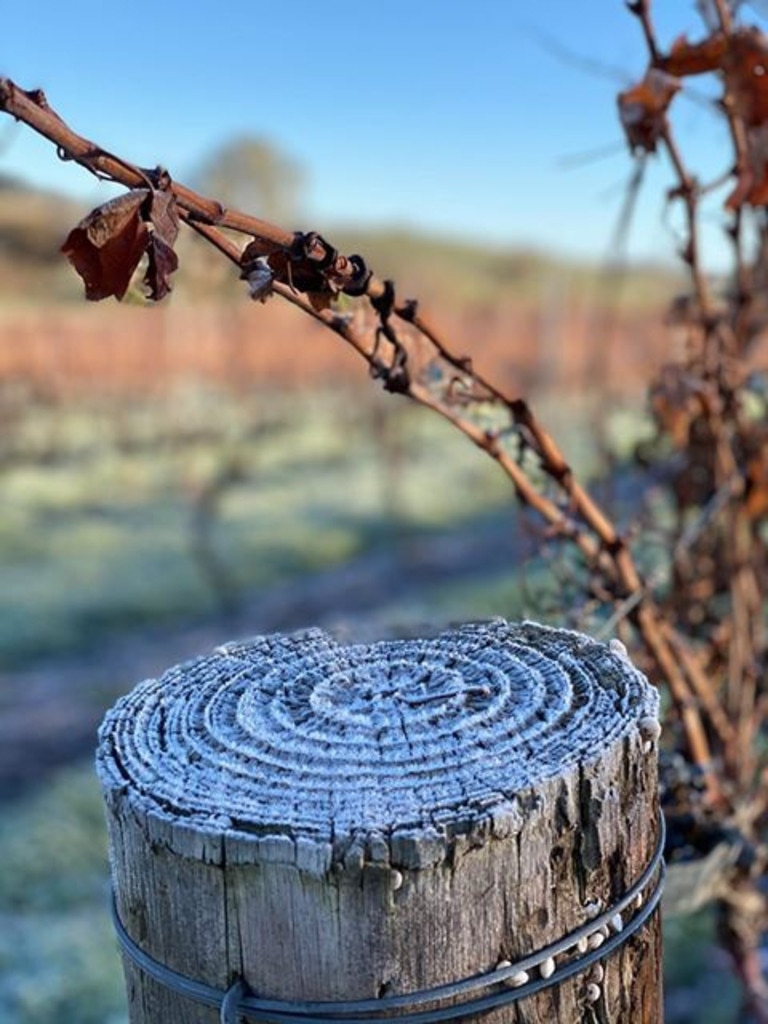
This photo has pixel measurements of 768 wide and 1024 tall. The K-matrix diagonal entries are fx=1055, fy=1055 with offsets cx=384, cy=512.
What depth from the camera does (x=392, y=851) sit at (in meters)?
0.79

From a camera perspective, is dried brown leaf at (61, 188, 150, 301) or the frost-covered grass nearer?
dried brown leaf at (61, 188, 150, 301)

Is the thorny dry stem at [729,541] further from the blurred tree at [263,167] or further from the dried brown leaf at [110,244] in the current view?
the blurred tree at [263,167]

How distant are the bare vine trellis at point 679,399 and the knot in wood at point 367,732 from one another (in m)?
0.36

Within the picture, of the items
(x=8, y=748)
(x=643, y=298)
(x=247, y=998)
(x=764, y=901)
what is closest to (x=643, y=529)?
(x=764, y=901)

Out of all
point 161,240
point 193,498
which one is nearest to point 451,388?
point 161,240

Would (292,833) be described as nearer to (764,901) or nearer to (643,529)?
(643,529)

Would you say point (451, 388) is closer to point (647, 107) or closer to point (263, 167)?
point (647, 107)

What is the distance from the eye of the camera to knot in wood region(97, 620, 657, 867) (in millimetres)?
821

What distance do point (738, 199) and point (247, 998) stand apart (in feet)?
3.89

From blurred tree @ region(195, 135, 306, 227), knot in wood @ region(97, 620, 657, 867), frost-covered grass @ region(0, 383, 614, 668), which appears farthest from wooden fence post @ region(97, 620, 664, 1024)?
blurred tree @ region(195, 135, 306, 227)

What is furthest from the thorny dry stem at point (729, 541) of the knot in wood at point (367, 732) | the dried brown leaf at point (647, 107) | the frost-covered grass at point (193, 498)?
the frost-covered grass at point (193, 498)

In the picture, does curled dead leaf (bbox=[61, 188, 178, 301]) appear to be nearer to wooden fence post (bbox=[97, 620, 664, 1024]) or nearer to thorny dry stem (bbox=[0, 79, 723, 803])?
thorny dry stem (bbox=[0, 79, 723, 803])

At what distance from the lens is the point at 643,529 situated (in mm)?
1968

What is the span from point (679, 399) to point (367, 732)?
118 cm
